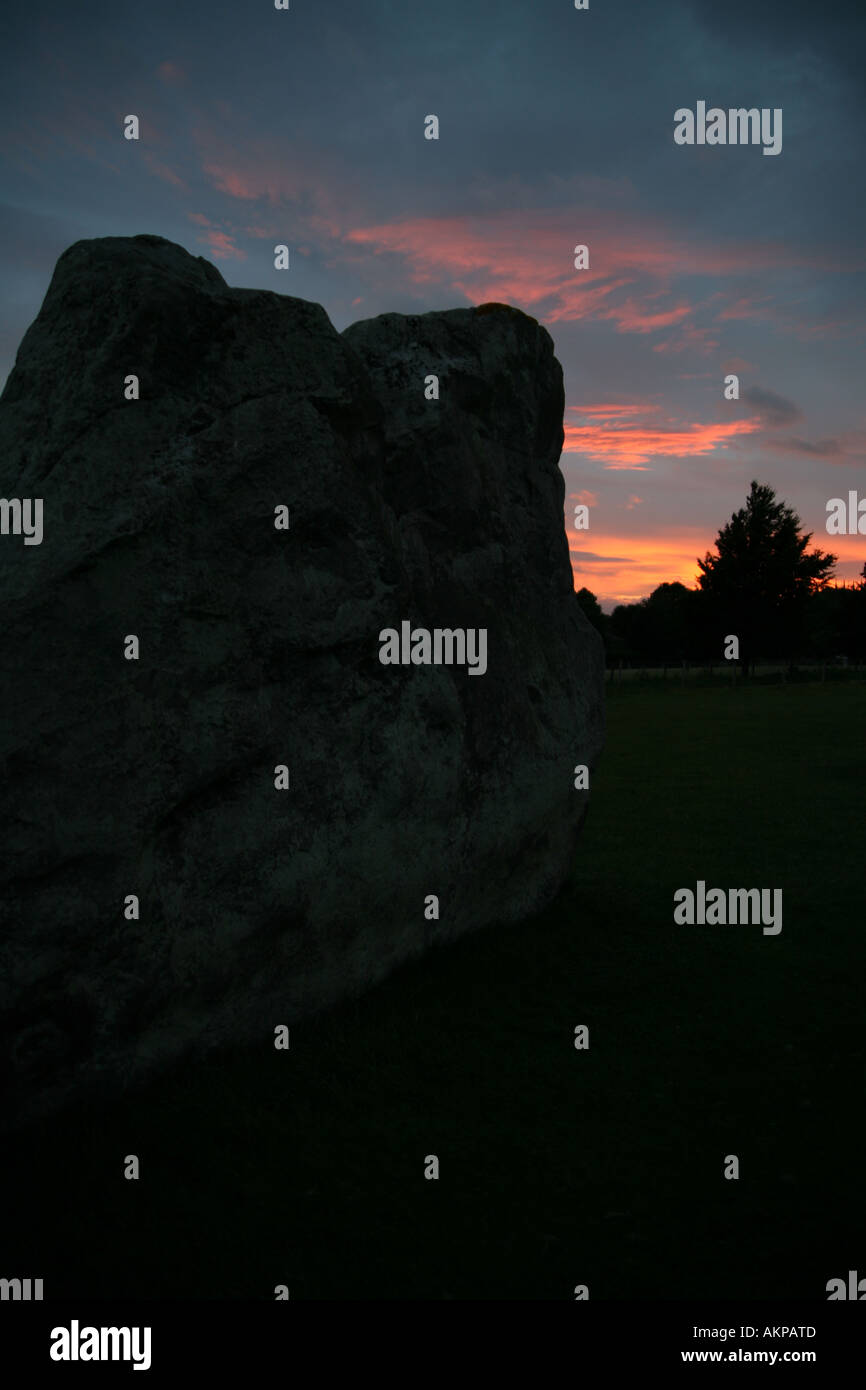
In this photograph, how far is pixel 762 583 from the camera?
68562mm

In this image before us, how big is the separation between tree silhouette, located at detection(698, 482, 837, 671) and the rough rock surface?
6254cm

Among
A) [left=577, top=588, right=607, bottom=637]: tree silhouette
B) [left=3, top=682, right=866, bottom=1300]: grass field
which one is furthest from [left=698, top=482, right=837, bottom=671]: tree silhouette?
[left=3, top=682, right=866, bottom=1300]: grass field

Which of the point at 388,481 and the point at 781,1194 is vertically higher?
the point at 388,481

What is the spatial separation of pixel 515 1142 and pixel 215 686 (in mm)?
3064

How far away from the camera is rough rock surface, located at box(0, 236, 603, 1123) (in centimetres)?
563

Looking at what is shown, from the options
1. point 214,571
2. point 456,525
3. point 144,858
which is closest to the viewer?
point 144,858

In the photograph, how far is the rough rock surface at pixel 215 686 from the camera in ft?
18.5

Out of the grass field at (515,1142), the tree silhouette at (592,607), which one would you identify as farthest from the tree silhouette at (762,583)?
the grass field at (515,1142)
